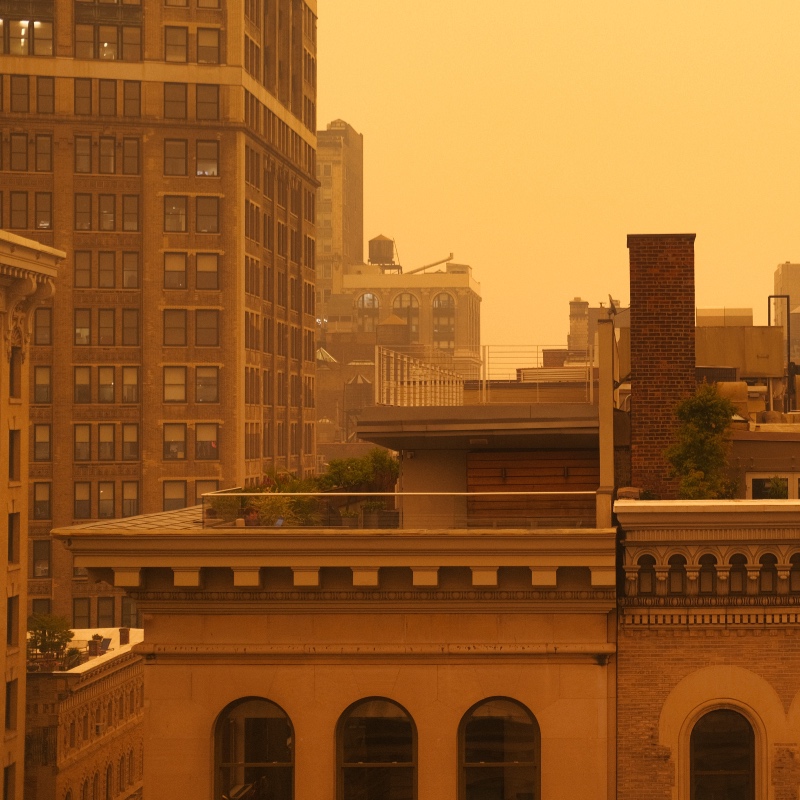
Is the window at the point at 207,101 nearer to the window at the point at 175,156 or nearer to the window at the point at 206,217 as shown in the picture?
the window at the point at 175,156

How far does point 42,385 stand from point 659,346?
9167 cm

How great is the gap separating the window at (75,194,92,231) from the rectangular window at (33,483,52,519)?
21.8 m

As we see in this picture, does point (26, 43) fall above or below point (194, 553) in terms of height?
above

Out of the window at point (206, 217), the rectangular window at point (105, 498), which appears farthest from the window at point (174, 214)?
the rectangular window at point (105, 498)

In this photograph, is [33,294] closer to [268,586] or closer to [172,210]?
[172,210]

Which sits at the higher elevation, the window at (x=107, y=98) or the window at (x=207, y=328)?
the window at (x=107, y=98)

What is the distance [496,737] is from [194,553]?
5266 mm

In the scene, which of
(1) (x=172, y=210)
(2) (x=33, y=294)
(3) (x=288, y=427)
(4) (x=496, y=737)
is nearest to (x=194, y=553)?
(4) (x=496, y=737)

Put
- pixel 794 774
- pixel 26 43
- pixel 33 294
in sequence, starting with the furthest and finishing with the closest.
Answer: pixel 26 43 < pixel 33 294 < pixel 794 774

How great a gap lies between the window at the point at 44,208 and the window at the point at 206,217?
40.0ft

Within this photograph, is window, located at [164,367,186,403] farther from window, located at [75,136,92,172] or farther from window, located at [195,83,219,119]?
window, located at [195,83,219,119]

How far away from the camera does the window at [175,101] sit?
110 metres

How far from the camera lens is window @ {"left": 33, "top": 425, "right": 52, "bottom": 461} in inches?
4186

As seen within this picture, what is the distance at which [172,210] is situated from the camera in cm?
10912
